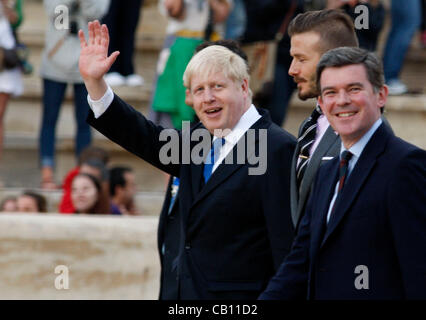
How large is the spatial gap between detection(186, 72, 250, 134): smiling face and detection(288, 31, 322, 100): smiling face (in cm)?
27

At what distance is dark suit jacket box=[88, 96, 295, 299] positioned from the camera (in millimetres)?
4645

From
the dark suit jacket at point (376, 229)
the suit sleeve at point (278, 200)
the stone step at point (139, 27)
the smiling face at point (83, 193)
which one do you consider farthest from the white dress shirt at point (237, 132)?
the stone step at point (139, 27)

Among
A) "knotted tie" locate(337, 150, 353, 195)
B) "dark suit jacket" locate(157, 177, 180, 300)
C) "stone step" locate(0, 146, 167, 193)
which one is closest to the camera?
"knotted tie" locate(337, 150, 353, 195)

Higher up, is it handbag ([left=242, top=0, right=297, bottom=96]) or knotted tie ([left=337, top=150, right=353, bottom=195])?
handbag ([left=242, top=0, right=297, bottom=96])

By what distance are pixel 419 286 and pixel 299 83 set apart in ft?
3.89

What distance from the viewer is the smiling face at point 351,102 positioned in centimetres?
399

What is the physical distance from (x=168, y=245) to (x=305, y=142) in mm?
848

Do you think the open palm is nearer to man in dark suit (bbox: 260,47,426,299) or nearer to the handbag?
man in dark suit (bbox: 260,47,426,299)

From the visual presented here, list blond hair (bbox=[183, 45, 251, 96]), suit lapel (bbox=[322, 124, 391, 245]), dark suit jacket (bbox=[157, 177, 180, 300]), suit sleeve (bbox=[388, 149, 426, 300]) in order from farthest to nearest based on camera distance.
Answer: dark suit jacket (bbox=[157, 177, 180, 300]), blond hair (bbox=[183, 45, 251, 96]), suit lapel (bbox=[322, 124, 391, 245]), suit sleeve (bbox=[388, 149, 426, 300])

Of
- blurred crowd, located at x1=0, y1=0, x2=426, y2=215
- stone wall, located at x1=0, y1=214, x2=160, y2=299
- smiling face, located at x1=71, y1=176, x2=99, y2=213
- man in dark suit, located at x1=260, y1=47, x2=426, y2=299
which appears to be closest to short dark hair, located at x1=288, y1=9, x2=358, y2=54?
man in dark suit, located at x1=260, y1=47, x2=426, y2=299

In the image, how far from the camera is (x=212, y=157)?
483 cm

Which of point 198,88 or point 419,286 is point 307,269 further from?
point 198,88

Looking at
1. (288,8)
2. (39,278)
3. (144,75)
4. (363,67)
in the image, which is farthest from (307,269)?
(144,75)
